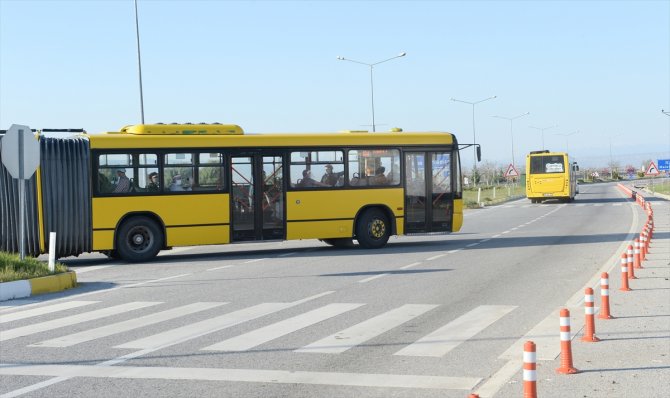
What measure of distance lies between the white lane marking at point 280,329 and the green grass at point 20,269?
5.34m

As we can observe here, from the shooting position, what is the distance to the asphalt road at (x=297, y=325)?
785 centimetres

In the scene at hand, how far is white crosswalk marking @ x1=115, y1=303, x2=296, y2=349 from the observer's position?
984 cm

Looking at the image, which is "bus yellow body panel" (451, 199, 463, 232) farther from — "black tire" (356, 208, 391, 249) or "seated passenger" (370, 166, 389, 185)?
"seated passenger" (370, 166, 389, 185)

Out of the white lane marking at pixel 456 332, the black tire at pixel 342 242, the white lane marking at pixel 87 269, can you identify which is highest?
the black tire at pixel 342 242

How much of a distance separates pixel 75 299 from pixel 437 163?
11.8 metres

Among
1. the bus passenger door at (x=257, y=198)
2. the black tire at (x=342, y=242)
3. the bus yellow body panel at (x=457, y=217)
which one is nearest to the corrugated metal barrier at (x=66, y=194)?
the bus passenger door at (x=257, y=198)

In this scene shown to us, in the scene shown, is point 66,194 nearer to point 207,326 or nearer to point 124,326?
point 124,326

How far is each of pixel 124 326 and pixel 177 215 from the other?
9575 mm

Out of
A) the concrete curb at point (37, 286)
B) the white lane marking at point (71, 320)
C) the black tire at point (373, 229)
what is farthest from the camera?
the black tire at point (373, 229)

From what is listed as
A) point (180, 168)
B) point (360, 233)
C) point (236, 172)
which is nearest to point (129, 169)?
point (180, 168)

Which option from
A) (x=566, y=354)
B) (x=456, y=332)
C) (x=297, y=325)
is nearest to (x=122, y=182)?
(x=297, y=325)

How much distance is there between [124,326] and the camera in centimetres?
1105

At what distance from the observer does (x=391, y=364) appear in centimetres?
851

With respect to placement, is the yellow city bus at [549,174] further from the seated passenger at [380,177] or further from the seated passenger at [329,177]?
the seated passenger at [329,177]
